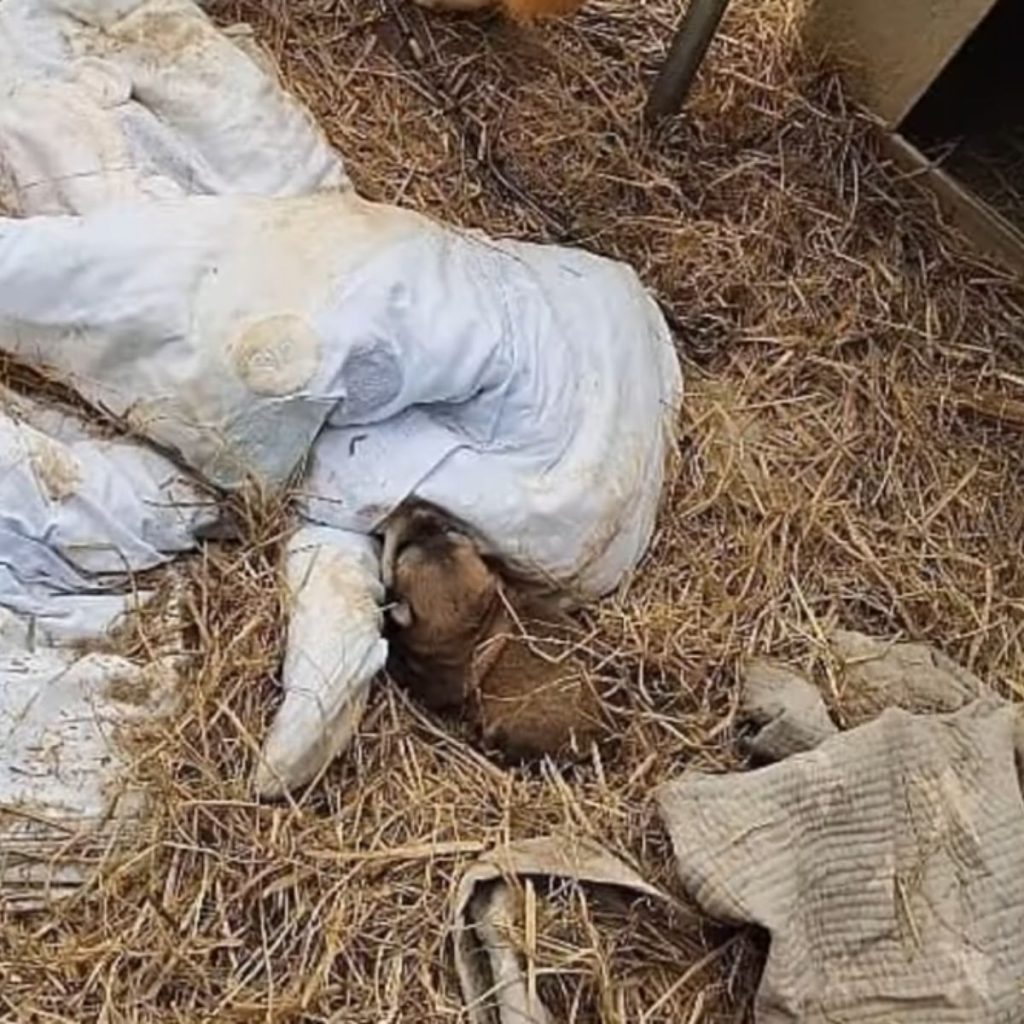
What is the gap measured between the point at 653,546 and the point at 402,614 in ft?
1.21

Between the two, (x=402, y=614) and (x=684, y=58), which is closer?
(x=402, y=614)

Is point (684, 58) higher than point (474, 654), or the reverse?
point (684, 58)

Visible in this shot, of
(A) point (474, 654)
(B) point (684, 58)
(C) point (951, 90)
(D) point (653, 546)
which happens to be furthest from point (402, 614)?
(C) point (951, 90)

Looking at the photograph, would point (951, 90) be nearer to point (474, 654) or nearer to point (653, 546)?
point (653, 546)

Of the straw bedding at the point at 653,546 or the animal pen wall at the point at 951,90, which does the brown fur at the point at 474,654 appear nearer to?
the straw bedding at the point at 653,546

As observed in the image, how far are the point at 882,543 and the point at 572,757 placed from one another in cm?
54

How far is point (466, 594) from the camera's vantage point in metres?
2.21

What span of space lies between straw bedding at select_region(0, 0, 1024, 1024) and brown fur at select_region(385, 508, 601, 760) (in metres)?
0.04

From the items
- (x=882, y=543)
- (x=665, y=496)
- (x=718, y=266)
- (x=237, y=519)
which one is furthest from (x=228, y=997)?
(x=718, y=266)

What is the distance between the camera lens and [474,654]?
2213mm

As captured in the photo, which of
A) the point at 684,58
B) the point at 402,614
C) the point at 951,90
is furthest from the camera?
the point at 951,90

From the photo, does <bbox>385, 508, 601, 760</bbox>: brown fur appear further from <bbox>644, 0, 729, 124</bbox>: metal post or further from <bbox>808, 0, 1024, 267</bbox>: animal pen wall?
<bbox>808, 0, 1024, 267</bbox>: animal pen wall

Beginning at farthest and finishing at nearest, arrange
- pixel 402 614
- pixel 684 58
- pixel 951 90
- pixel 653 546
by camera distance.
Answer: pixel 951 90, pixel 684 58, pixel 653 546, pixel 402 614

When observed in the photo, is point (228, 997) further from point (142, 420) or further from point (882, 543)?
point (882, 543)
